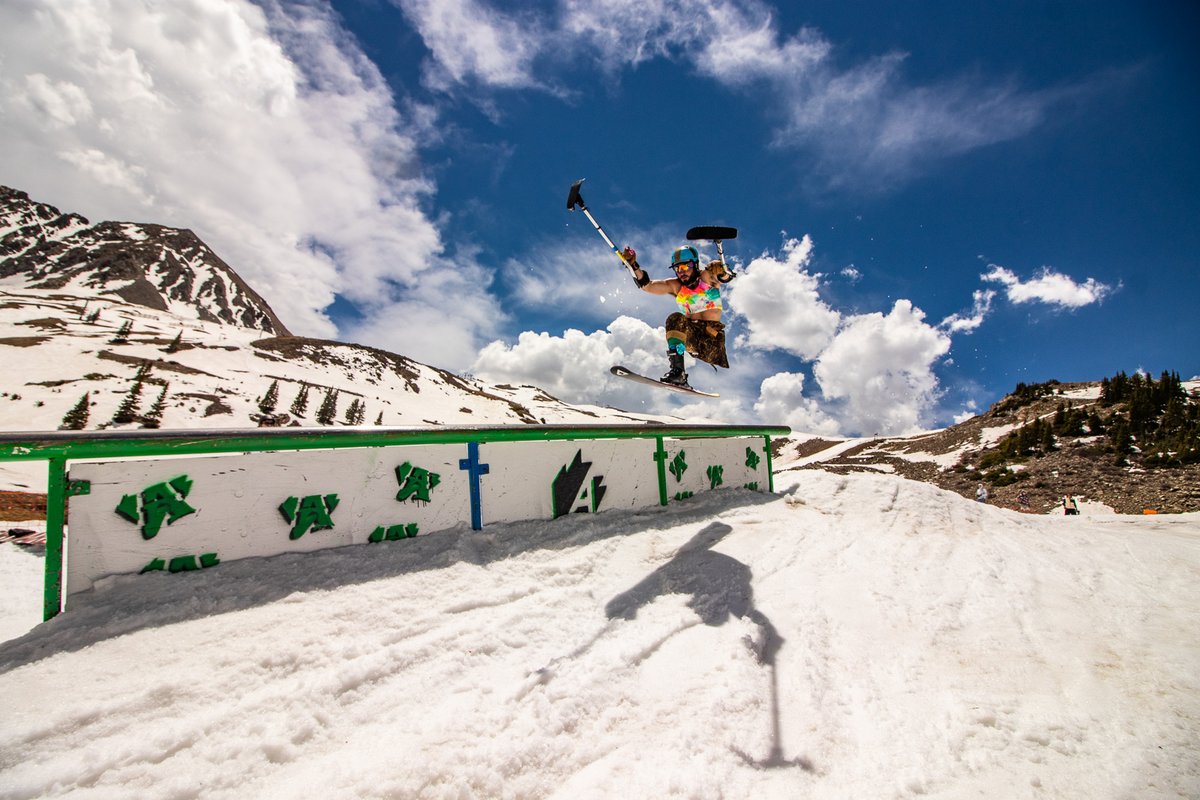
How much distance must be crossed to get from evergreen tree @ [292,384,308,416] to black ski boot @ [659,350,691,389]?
5894 centimetres

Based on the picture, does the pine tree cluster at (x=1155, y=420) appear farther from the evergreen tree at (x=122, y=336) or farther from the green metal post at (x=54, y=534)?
the evergreen tree at (x=122, y=336)

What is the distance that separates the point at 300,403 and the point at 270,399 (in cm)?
344

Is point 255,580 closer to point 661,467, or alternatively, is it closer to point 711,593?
point 711,593

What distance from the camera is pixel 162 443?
154 inches

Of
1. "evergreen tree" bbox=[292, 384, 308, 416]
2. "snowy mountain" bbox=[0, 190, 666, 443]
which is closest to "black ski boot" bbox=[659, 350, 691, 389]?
"snowy mountain" bbox=[0, 190, 666, 443]

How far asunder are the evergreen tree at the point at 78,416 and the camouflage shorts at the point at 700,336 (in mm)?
51354

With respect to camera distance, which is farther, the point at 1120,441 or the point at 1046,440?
the point at 1046,440

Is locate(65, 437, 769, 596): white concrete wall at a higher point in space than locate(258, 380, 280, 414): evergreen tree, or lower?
lower

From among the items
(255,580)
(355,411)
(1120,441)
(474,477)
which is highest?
(355,411)

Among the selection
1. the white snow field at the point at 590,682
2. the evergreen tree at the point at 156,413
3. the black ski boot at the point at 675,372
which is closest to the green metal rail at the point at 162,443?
the white snow field at the point at 590,682

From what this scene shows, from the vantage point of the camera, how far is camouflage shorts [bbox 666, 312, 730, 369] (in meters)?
8.72

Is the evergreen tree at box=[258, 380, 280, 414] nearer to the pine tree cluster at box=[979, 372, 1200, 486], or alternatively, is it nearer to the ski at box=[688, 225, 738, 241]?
the ski at box=[688, 225, 738, 241]

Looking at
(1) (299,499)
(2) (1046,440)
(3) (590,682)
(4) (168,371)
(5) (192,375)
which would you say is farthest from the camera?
(5) (192,375)

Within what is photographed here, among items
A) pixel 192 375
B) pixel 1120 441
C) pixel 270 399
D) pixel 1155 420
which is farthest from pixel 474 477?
pixel 192 375
